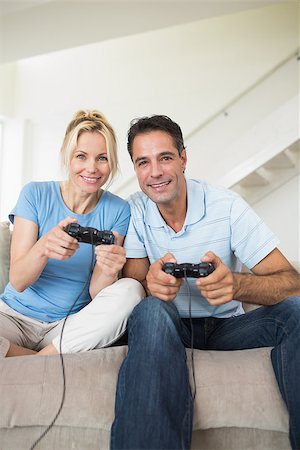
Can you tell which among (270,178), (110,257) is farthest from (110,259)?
(270,178)

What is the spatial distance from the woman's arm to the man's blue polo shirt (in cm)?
29

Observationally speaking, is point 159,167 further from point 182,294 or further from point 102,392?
point 102,392

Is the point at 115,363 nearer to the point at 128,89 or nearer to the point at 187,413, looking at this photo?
the point at 187,413

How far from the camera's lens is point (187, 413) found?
108 cm

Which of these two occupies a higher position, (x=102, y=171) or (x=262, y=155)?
(x=262, y=155)

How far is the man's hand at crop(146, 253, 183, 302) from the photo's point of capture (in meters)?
1.22

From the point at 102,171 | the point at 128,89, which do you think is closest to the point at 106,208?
the point at 102,171

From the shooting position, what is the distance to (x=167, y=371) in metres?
1.08

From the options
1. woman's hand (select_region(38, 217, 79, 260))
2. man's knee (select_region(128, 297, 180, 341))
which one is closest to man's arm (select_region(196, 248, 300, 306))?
man's knee (select_region(128, 297, 180, 341))

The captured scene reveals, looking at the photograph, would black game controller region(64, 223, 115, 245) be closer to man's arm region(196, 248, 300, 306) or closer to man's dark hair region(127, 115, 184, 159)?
man's arm region(196, 248, 300, 306)

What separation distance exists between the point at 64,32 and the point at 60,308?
2243 mm

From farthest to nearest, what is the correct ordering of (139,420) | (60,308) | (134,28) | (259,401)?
(134,28), (60,308), (259,401), (139,420)

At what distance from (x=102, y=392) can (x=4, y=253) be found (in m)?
0.93

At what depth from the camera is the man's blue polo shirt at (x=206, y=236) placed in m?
1.43
